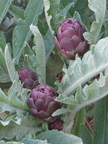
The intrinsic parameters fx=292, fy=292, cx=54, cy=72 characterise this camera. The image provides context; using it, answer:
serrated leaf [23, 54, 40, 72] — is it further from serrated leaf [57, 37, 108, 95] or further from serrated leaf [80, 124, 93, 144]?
serrated leaf [80, 124, 93, 144]

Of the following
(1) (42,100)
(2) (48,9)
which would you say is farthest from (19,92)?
(2) (48,9)

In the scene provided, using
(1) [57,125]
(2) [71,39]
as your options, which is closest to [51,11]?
(2) [71,39]

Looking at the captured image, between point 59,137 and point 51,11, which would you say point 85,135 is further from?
point 51,11

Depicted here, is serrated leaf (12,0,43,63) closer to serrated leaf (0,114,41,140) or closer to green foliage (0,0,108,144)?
green foliage (0,0,108,144)

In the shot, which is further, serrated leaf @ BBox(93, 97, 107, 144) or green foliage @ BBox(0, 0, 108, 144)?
serrated leaf @ BBox(93, 97, 107, 144)

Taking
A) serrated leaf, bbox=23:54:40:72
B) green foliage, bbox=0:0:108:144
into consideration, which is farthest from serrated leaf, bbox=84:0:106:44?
serrated leaf, bbox=23:54:40:72

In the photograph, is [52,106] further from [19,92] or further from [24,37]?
[24,37]

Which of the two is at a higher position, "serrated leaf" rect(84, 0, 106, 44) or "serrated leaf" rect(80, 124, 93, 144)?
"serrated leaf" rect(84, 0, 106, 44)

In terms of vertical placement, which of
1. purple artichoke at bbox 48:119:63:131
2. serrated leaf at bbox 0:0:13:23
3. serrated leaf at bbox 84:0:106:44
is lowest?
purple artichoke at bbox 48:119:63:131
